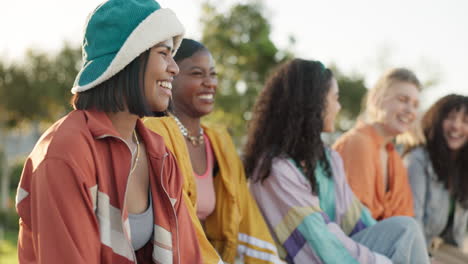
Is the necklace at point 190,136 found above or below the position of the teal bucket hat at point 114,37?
below

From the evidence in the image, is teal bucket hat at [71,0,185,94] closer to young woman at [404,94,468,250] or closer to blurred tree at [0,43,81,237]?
young woman at [404,94,468,250]

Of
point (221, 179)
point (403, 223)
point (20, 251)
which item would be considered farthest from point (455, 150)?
point (20, 251)

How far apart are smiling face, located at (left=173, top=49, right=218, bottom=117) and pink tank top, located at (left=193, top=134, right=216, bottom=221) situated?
1.04 feet

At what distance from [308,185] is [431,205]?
1747 mm

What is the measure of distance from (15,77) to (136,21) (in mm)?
15925

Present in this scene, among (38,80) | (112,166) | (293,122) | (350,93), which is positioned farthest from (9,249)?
(112,166)

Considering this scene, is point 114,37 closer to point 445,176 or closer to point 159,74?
point 159,74

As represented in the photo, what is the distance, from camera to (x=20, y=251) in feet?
6.48

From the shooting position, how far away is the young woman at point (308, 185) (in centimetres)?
315

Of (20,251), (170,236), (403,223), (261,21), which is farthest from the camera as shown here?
(261,21)

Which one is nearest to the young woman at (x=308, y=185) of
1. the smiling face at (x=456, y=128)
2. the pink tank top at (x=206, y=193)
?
the pink tank top at (x=206, y=193)

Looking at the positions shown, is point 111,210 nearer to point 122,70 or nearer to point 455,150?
point 122,70

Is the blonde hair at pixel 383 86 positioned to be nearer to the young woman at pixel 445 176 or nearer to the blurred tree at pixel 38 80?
the young woman at pixel 445 176

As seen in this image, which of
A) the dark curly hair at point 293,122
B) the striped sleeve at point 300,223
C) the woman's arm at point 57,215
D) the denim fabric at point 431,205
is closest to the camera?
the woman's arm at point 57,215
